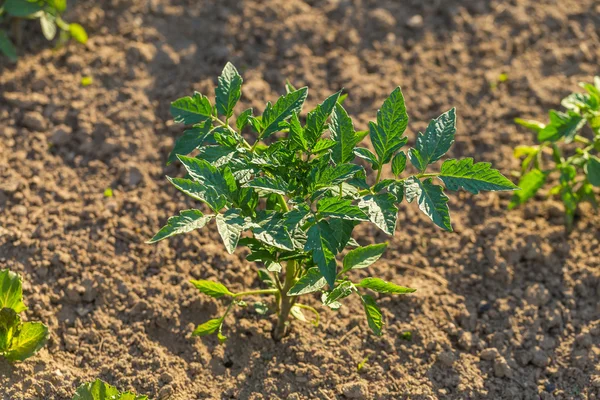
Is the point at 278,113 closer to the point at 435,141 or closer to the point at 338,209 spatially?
the point at 338,209

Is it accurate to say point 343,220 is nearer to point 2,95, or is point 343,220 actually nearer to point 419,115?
point 419,115

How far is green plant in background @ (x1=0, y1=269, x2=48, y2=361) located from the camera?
278cm

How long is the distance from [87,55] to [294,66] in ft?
3.27

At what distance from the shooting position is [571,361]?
9.87 ft

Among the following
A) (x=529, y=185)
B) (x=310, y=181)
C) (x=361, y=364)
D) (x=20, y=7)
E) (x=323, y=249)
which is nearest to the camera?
(x=323, y=249)

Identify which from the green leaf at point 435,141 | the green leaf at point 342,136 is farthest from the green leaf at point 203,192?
the green leaf at point 435,141

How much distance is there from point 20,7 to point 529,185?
2373mm

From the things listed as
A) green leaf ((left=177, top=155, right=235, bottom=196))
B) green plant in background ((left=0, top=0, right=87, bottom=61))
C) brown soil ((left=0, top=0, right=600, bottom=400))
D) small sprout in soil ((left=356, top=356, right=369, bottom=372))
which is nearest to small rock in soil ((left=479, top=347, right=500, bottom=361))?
brown soil ((left=0, top=0, right=600, bottom=400))

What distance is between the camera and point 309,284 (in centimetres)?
254

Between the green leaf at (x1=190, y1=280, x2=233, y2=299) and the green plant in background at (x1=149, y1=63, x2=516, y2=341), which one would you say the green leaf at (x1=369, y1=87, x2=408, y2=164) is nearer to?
the green plant in background at (x1=149, y1=63, x2=516, y2=341)

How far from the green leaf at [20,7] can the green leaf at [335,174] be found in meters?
1.91

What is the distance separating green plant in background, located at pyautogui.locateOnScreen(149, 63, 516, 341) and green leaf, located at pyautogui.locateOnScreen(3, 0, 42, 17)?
55.2 inches

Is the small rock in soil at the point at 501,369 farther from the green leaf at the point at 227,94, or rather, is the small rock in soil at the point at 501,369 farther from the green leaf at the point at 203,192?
the green leaf at the point at 227,94

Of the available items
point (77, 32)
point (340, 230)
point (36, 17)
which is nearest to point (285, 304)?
point (340, 230)
